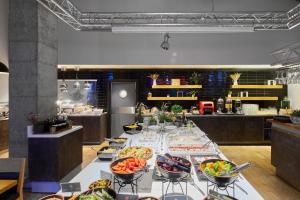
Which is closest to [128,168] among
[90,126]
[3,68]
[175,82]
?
[3,68]

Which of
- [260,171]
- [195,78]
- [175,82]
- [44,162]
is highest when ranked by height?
[195,78]

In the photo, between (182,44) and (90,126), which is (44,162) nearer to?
(90,126)

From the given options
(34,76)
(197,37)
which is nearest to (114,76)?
(197,37)

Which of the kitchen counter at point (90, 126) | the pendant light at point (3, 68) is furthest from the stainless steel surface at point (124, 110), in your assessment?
the pendant light at point (3, 68)

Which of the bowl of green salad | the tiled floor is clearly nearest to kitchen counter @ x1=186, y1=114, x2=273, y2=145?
the tiled floor

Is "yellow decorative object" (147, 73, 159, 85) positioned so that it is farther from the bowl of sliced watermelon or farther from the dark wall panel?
the bowl of sliced watermelon

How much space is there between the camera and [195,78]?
8.60 metres

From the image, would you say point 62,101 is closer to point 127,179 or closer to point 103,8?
point 103,8

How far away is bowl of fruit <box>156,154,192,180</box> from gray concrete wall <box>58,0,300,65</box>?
251 inches

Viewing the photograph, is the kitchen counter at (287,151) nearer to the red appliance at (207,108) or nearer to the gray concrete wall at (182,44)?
the red appliance at (207,108)

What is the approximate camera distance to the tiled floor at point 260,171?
4.22 meters

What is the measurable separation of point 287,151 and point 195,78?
14.5 feet

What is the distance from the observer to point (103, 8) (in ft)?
26.8

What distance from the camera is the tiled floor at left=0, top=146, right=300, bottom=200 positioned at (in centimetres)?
422
